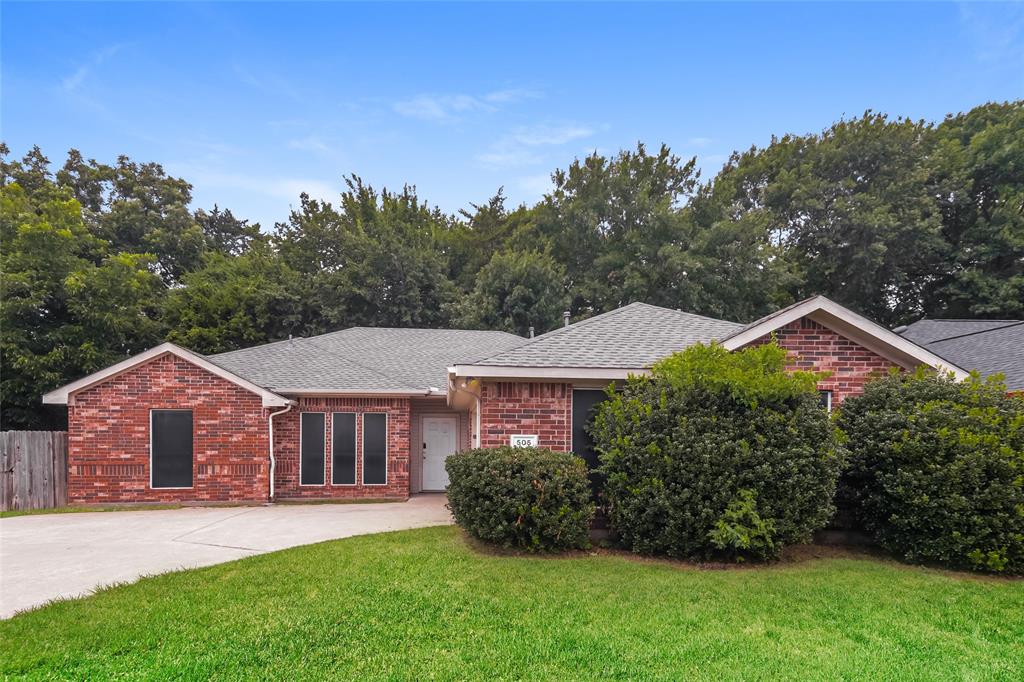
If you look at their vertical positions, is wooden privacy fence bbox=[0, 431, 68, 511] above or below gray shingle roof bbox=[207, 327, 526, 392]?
below

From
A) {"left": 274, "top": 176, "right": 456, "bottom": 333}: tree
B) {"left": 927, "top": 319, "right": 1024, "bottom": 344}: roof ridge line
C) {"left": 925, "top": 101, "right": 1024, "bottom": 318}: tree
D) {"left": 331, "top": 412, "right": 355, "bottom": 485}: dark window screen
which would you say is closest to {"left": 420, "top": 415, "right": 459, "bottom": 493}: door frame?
{"left": 331, "top": 412, "right": 355, "bottom": 485}: dark window screen

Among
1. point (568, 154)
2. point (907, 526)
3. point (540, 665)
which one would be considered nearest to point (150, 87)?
point (540, 665)

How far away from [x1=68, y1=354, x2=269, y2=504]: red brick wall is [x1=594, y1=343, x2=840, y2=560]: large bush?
8.48m

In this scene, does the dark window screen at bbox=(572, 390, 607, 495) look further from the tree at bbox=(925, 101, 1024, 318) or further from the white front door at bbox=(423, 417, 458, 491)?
the tree at bbox=(925, 101, 1024, 318)

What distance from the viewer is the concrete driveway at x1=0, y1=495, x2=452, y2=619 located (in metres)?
5.93

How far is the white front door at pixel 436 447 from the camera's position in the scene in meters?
13.5

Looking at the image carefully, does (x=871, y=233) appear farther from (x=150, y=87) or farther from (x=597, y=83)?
(x=150, y=87)

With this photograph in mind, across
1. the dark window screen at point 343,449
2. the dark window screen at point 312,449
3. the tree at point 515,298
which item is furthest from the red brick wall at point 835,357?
the tree at point 515,298

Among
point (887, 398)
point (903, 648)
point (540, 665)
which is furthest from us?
point (887, 398)

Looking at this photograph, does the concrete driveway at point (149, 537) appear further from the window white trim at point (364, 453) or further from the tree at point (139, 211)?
the tree at point (139, 211)

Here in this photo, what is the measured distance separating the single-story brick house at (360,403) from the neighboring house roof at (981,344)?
4.95 m

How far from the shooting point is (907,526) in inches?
248

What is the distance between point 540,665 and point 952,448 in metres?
5.75

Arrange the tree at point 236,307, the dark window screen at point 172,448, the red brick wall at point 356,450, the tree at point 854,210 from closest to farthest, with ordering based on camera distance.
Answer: the dark window screen at point 172,448 → the red brick wall at point 356,450 → the tree at point 236,307 → the tree at point 854,210
